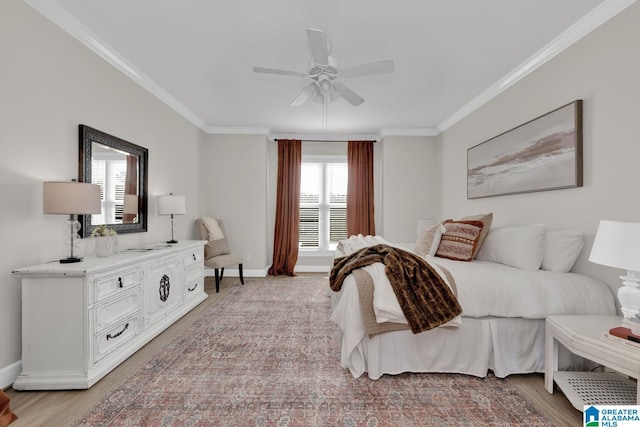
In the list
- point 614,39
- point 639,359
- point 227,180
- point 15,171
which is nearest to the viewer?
point 639,359

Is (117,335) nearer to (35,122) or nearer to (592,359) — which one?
(35,122)

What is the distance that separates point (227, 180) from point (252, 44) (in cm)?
313

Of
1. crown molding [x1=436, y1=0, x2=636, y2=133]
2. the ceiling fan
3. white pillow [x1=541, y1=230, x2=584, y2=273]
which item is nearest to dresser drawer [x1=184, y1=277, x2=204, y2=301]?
the ceiling fan

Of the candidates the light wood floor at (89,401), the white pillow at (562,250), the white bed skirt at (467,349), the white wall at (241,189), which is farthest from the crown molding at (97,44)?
the white pillow at (562,250)

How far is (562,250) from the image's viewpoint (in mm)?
2518

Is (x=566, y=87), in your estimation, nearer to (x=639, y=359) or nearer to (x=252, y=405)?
(x=639, y=359)

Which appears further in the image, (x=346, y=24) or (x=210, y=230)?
(x=210, y=230)

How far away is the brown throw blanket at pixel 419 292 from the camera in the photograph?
2154 millimetres

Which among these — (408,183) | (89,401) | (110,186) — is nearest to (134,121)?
(110,186)

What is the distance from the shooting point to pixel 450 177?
16.6ft

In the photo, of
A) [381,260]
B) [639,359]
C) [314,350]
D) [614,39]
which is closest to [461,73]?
[614,39]

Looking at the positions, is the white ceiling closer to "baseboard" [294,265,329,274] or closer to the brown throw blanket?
the brown throw blanket

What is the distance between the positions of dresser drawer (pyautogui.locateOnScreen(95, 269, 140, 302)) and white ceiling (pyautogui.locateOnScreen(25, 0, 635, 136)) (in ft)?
6.61

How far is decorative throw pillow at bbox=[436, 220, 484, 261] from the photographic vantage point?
299 centimetres
